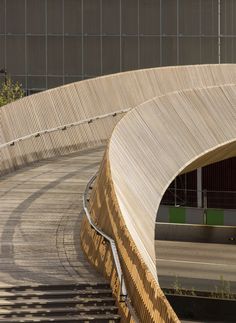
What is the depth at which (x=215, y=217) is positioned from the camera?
132 feet

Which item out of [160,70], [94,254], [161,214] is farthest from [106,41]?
[94,254]

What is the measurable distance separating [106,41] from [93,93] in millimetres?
35032

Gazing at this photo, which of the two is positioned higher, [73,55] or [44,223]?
[73,55]

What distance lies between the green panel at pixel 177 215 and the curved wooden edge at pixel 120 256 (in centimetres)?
2071

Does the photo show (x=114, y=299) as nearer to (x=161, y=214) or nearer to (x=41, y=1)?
(x=161, y=214)

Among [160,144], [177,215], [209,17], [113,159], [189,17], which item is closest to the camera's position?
[113,159]

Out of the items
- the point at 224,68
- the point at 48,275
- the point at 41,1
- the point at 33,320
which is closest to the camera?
the point at 33,320

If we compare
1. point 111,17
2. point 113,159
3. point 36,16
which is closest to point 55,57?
point 36,16

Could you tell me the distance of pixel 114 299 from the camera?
16.3 m

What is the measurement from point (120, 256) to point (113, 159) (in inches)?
185

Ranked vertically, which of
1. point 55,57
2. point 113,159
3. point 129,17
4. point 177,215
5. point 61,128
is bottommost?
point 177,215

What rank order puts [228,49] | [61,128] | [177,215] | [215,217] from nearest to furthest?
[61,128] < [215,217] < [177,215] < [228,49]

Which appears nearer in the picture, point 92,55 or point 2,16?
point 2,16

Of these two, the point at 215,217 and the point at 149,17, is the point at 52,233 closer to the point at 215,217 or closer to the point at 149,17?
the point at 215,217
